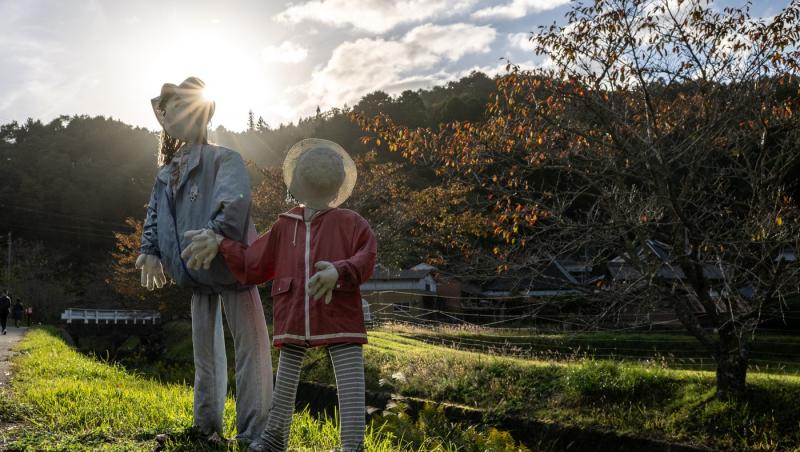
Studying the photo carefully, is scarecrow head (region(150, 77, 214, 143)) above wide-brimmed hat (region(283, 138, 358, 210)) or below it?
above

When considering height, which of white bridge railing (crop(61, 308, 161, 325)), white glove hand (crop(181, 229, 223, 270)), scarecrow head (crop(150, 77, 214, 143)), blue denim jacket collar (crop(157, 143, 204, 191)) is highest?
scarecrow head (crop(150, 77, 214, 143))

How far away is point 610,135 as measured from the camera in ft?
21.7

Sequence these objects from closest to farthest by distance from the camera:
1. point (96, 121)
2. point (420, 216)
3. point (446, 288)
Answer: point (420, 216)
point (446, 288)
point (96, 121)

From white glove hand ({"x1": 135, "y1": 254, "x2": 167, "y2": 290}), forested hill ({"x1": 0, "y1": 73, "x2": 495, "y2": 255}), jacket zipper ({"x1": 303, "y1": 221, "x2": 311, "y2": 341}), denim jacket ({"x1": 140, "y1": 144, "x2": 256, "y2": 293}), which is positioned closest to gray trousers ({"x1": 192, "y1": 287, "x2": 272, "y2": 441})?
denim jacket ({"x1": 140, "y1": 144, "x2": 256, "y2": 293})

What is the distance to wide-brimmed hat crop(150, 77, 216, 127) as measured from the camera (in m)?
3.64

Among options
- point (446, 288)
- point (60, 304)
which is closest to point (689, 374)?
point (446, 288)

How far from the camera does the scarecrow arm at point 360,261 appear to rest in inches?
112

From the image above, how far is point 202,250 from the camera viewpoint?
304 cm

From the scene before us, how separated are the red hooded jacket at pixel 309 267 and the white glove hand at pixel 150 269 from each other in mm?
616

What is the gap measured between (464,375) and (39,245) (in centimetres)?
3619

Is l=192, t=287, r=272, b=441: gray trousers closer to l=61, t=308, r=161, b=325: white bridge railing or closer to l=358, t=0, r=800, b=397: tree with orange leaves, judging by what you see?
l=358, t=0, r=800, b=397: tree with orange leaves

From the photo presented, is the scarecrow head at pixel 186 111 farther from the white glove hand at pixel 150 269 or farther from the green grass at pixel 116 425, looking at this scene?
the green grass at pixel 116 425

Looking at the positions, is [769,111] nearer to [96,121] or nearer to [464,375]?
[464,375]

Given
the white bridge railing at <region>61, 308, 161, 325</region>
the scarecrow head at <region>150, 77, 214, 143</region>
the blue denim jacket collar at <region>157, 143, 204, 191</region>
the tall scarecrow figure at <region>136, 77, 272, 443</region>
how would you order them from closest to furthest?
1. the tall scarecrow figure at <region>136, 77, 272, 443</region>
2. the blue denim jacket collar at <region>157, 143, 204, 191</region>
3. the scarecrow head at <region>150, 77, 214, 143</region>
4. the white bridge railing at <region>61, 308, 161, 325</region>
